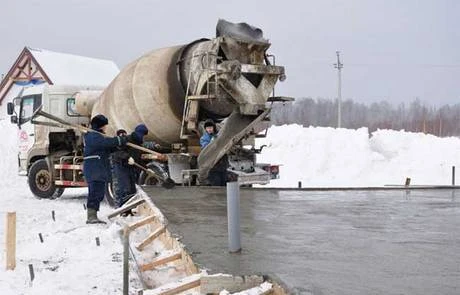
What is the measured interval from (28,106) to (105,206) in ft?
14.9

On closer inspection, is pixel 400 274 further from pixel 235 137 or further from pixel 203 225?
pixel 235 137

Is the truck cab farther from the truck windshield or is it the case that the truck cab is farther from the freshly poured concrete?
the freshly poured concrete

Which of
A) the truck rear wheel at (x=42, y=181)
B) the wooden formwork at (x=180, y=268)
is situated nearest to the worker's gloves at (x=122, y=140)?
the wooden formwork at (x=180, y=268)

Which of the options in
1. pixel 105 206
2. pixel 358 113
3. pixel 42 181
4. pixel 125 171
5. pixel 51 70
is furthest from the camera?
pixel 358 113

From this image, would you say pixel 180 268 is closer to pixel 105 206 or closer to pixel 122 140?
pixel 122 140

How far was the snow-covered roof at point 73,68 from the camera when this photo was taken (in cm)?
3831

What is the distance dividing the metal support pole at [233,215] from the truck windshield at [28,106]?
12173mm

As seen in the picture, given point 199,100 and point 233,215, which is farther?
point 199,100

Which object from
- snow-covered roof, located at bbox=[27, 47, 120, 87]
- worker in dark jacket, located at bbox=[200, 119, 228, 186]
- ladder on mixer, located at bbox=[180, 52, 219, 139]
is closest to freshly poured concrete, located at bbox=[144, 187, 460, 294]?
worker in dark jacket, located at bbox=[200, 119, 228, 186]

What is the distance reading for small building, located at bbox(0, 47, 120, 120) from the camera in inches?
1512

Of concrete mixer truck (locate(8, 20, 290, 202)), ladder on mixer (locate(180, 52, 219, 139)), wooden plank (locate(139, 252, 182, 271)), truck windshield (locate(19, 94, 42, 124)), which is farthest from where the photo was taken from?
truck windshield (locate(19, 94, 42, 124))

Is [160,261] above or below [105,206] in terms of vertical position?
above

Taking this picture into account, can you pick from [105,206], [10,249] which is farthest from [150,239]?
[105,206]

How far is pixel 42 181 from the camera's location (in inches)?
612
